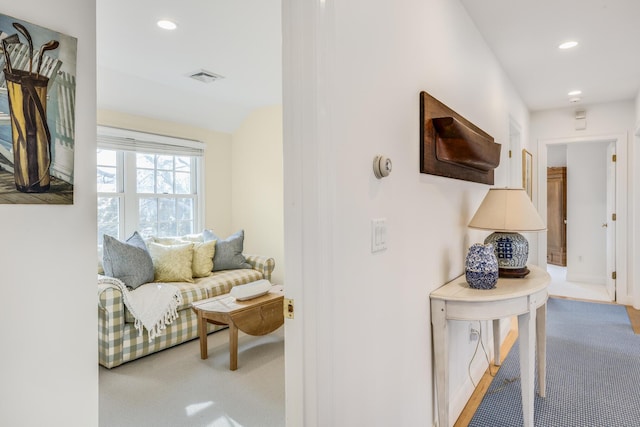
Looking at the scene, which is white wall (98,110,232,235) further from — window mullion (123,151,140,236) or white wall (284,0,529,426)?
white wall (284,0,529,426)

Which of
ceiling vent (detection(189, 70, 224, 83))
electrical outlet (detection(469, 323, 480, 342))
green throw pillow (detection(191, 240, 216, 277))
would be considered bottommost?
electrical outlet (detection(469, 323, 480, 342))

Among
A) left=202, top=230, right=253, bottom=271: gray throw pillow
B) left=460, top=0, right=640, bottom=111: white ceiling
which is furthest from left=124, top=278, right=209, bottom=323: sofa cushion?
left=460, top=0, right=640, bottom=111: white ceiling

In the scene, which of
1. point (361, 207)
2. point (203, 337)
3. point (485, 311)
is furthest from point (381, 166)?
point (203, 337)

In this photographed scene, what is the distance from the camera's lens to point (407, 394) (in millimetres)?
1608

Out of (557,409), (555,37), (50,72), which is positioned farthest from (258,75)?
(557,409)

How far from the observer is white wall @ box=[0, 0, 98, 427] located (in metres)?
1.01

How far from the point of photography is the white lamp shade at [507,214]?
2150 millimetres

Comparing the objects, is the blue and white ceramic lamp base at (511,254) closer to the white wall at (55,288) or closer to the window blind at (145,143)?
the white wall at (55,288)

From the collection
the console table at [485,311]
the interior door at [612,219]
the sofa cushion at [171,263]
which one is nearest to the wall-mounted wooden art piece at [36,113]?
the console table at [485,311]

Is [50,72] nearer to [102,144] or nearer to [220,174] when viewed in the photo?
[102,144]

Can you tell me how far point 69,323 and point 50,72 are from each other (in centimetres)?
72

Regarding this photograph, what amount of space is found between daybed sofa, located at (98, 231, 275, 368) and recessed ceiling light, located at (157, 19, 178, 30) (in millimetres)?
1892

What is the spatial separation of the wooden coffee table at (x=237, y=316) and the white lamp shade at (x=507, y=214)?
1715mm

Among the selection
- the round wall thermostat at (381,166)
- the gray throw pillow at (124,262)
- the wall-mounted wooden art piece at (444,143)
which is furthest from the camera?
the gray throw pillow at (124,262)
